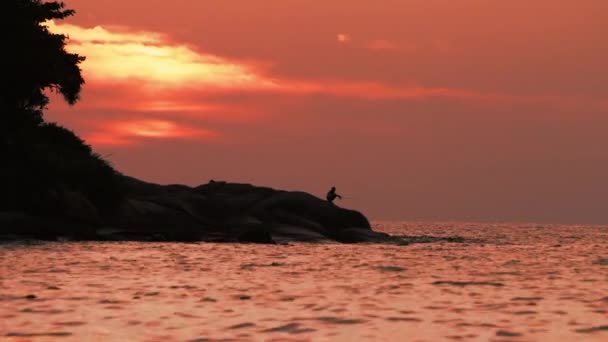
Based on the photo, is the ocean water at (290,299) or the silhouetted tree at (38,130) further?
the silhouetted tree at (38,130)

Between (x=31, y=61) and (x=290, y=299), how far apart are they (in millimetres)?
37844

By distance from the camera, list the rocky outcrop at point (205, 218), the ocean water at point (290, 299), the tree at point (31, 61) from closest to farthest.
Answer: the ocean water at point (290, 299) → the rocky outcrop at point (205, 218) → the tree at point (31, 61)

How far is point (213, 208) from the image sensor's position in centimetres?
5581

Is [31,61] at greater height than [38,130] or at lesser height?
greater

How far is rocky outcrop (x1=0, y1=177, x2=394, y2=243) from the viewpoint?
4428cm

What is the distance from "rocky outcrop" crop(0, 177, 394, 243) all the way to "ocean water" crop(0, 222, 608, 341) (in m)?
10.7

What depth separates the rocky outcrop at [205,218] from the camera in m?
44.3

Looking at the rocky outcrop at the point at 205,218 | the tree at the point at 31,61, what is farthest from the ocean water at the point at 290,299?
the tree at the point at 31,61

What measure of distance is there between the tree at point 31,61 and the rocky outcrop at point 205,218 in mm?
7635

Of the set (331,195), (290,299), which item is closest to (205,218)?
(331,195)

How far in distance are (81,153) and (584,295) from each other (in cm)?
3907

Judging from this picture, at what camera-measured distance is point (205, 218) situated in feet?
178

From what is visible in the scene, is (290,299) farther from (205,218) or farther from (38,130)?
(38,130)

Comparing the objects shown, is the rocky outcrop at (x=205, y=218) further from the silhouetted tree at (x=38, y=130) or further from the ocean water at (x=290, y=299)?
the ocean water at (x=290, y=299)
